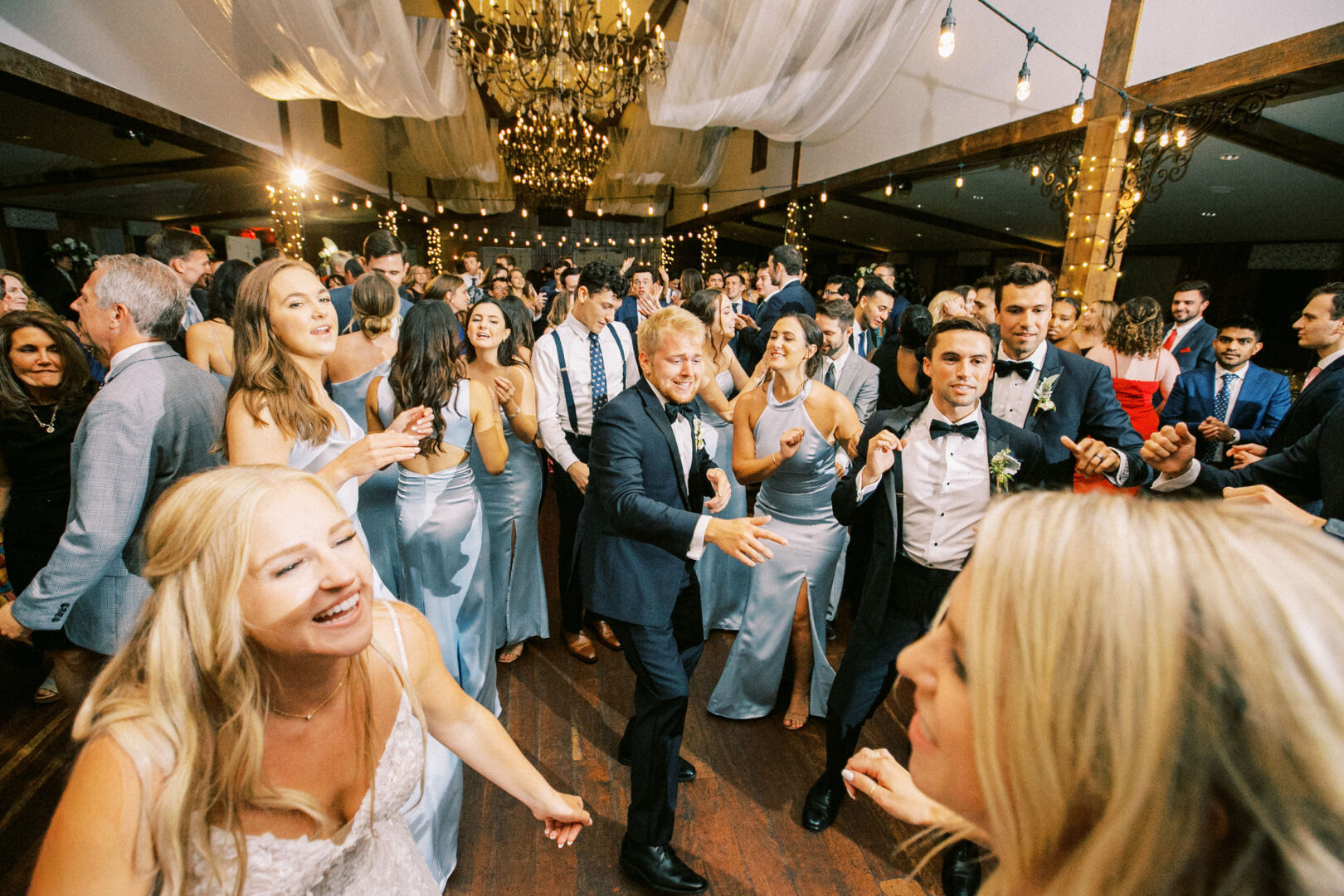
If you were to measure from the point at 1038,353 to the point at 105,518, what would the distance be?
314 cm

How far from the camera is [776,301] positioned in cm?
453

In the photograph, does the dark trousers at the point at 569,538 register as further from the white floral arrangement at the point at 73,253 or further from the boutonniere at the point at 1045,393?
the white floral arrangement at the point at 73,253

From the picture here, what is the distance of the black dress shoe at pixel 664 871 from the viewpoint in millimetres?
1755

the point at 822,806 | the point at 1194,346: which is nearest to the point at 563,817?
the point at 822,806

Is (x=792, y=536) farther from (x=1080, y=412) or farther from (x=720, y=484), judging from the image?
(x=1080, y=412)

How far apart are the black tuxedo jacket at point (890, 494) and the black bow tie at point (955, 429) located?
0.28 ft

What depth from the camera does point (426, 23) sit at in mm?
5957

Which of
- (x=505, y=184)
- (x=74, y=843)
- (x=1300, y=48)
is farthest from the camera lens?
(x=505, y=184)

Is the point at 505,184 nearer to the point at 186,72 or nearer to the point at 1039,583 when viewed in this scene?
the point at 186,72

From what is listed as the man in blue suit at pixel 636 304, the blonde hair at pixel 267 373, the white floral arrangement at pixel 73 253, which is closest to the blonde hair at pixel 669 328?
the blonde hair at pixel 267 373

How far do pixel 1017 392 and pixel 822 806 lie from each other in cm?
181

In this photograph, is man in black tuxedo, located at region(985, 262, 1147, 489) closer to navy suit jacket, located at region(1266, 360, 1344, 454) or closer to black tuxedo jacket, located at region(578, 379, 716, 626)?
navy suit jacket, located at region(1266, 360, 1344, 454)

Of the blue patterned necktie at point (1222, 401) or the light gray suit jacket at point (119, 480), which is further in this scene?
the blue patterned necktie at point (1222, 401)

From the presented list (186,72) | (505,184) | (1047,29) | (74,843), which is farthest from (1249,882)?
(505,184)
